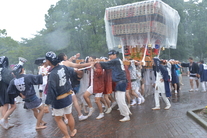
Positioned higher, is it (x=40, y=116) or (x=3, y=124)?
(x=40, y=116)

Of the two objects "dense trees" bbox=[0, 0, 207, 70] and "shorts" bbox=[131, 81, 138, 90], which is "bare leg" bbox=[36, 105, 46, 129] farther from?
"dense trees" bbox=[0, 0, 207, 70]

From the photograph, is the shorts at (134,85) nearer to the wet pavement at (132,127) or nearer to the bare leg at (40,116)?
the wet pavement at (132,127)

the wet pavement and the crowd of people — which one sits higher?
the crowd of people

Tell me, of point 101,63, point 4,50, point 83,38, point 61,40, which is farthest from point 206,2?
point 101,63

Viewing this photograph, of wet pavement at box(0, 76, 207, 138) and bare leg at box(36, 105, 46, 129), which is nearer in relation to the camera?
wet pavement at box(0, 76, 207, 138)

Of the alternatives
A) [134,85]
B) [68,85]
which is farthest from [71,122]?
[134,85]

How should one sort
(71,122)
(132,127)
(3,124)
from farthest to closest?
1. (3,124)
2. (132,127)
3. (71,122)

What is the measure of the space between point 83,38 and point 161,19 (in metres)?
15.2

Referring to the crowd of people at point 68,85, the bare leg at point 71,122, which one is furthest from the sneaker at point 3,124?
the bare leg at point 71,122

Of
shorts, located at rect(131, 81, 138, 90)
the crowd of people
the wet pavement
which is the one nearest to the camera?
the crowd of people

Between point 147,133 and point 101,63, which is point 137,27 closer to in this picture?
point 101,63

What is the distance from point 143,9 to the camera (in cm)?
913

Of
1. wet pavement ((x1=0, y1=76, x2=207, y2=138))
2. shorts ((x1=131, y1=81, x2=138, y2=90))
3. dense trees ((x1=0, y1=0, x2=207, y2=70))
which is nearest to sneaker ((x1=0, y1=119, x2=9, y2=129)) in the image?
wet pavement ((x1=0, y1=76, x2=207, y2=138))

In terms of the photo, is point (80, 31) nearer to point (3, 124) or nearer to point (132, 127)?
point (3, 124)
